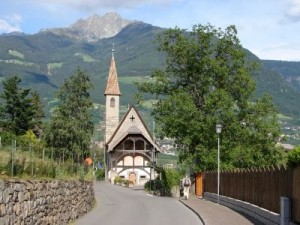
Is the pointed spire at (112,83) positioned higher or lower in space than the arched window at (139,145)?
higher

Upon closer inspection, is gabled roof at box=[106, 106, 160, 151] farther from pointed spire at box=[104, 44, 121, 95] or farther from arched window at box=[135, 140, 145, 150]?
pointed spire at box=[104, 44, 121, 95]

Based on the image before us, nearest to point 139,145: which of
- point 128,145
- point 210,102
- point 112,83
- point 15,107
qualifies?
point 128,145

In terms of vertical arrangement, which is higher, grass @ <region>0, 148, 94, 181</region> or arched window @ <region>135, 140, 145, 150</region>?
arched window @ <region>135, 140, 145, 150</region>

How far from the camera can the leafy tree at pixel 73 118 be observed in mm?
75000

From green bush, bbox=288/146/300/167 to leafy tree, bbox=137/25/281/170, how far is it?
29.1 meters

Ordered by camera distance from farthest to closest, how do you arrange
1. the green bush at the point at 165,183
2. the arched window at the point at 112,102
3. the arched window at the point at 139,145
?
the arched window at the point at 112,102
the arched window at the point at 139,145
the green bush at the point at 165,183

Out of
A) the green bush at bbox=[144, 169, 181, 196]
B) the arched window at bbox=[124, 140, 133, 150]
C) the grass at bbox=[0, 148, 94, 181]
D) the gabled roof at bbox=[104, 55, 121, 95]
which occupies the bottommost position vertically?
the green bush at bbox=[144, 169, 181, 196]

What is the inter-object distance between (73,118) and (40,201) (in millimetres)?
64467

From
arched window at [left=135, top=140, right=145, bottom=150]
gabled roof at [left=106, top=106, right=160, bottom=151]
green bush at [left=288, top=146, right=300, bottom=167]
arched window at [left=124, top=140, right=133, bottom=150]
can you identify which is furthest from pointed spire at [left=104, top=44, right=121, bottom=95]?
green bush at [left=288, top=146, right=300, bottom=167]

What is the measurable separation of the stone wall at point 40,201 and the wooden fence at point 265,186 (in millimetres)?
7164

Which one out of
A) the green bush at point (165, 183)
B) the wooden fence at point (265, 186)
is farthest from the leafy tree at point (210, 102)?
the wooden fence at point (265, 186)

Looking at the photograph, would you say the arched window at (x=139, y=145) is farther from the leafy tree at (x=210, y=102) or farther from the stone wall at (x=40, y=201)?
the stone wall at (x=40, y=201)

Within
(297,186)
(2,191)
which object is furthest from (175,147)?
(2,191)

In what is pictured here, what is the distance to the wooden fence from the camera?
17266 mm
